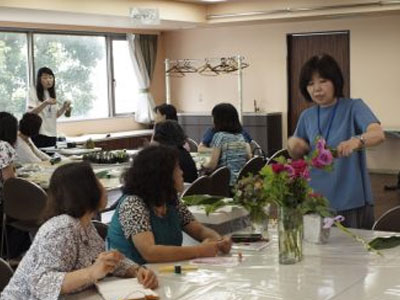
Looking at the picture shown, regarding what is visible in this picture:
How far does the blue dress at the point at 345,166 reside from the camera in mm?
2771

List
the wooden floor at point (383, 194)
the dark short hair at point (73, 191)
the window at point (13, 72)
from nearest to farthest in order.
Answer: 1. the dark short hair at point (73, 191)
2. the wooden floor at point (383, 194)
3. the window at point (13, 72)

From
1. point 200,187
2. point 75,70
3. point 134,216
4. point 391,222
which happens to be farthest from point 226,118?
point 75,70

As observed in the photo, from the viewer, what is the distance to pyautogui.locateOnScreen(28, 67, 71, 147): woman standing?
707 cm

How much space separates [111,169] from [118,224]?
8.55 feet

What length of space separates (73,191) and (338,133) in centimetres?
132

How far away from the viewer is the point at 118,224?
2408 mm

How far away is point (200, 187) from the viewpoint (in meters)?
3.72

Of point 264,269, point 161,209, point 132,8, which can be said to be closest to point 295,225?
point 264,269

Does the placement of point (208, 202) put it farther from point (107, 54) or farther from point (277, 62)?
point (107, 54)

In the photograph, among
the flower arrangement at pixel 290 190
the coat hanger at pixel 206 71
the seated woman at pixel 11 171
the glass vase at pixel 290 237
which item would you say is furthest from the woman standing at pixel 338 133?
the coat hanger at pixel 206 71

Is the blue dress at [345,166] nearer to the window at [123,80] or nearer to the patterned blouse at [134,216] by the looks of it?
the patterned blouse at [134,216]

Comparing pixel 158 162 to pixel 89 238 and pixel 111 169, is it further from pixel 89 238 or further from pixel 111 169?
A: pixel 111 169

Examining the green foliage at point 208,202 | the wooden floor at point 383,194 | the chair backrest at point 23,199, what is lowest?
the wooden floor at point 383,194

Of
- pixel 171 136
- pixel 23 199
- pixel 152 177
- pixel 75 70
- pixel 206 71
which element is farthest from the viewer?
pixel 206 71
